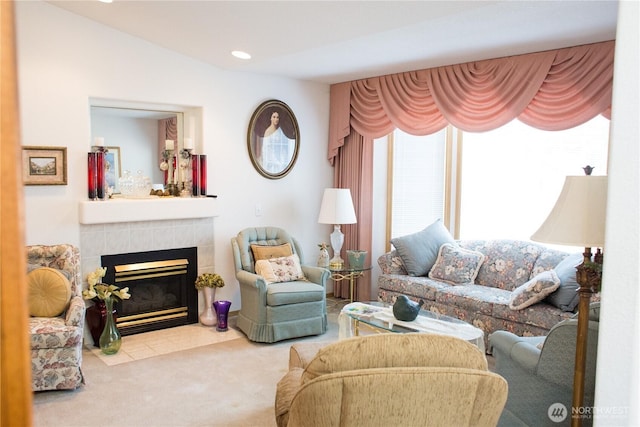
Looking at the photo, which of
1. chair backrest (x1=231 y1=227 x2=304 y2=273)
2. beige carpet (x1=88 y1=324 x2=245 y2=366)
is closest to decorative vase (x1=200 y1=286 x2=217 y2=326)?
beige carpet (x1=88 y1=324 x2=245 y2=366)

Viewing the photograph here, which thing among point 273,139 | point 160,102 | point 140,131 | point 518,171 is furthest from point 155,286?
Result: point 518,171

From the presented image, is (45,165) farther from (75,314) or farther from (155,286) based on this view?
(155,286)

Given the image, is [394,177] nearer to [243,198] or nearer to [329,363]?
[243,198]

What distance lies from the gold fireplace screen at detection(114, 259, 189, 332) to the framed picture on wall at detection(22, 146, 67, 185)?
0.92 metres

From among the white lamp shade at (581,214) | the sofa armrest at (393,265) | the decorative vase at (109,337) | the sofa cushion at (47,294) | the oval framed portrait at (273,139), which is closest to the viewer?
the white lamp shade at (581,214)

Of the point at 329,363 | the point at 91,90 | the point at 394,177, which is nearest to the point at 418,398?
the point at 329,363

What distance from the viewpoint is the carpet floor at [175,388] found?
3.21 metres

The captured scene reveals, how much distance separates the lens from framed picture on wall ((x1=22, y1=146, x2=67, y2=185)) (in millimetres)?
4113

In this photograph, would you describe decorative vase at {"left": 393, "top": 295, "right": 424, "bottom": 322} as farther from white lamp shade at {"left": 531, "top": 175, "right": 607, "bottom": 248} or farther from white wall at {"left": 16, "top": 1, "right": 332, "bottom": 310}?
white wall at {"left": 16, "top": 1, "right": 332, "bottom": 310}

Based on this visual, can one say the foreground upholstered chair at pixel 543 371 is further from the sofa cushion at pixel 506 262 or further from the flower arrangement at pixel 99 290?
the flower arrangement at pixel 99 290

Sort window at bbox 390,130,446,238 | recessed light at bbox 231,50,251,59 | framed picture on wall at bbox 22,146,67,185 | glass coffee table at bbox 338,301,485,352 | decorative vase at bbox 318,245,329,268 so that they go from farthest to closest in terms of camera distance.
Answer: window at bbox 390,130,446,238, decorative vase at bbox 318,245,329,268, recessed light at bbox 231,50,251,59, framed picture on wall at bbox 22,146,67,185, glass coffee table at bbox 338,301,485,352

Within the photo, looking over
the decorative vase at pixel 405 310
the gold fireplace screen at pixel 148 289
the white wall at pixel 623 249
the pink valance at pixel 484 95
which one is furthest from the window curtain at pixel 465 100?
the white wall at pixel 623 249

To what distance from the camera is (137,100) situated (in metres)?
4.66

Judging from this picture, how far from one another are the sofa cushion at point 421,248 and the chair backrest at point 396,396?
10.7 ft
